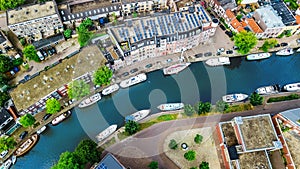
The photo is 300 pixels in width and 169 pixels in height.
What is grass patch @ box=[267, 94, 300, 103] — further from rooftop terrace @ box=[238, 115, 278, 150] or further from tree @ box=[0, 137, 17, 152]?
tree @ box=[0, 137, 17, 152]

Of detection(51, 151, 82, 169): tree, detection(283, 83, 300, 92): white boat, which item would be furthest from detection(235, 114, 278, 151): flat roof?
detection(51, 151, 82, 169): tree

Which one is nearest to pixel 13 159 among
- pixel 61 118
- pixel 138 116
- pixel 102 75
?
pixel 61 118

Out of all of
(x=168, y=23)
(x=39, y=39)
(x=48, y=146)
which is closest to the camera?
(x=48, y=146)

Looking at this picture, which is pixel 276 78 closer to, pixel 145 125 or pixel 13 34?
pixel 145 125

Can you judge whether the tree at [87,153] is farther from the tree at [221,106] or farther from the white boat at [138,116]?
the tree at [221,106]

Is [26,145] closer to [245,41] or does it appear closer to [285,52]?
[245,41]

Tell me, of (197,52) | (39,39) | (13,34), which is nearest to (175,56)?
(197,52)
